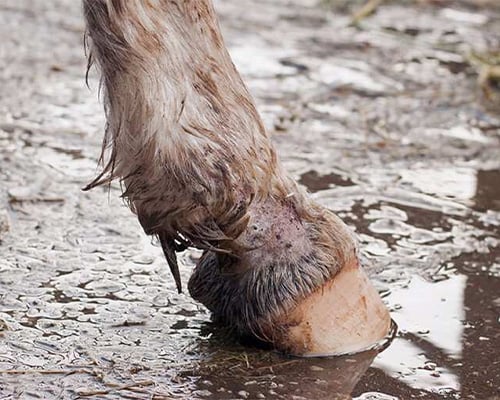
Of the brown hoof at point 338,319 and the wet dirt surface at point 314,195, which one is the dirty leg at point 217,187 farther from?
the wet dirt surface at point 314,195

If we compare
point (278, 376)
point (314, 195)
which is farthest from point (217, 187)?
point (314, 195)

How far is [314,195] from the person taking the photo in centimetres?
477

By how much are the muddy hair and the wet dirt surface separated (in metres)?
0.21

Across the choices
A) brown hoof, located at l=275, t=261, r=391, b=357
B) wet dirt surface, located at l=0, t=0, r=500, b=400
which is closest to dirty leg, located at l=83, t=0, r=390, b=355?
brown hoof, located at l=275, t=261, r=391, b=357

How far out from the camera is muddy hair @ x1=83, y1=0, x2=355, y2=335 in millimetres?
2975

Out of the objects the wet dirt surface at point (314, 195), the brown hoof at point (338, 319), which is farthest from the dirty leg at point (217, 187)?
the wet dirt surface at point (314, 195)

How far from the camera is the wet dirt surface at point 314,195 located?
3.18 meters

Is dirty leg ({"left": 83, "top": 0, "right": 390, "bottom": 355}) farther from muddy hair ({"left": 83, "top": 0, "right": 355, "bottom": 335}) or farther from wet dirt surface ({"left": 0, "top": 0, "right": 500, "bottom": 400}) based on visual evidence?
wet dirt surface ({"left": 0, "top": 0, "right": 500, "bottom": 400})

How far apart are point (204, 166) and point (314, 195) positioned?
176cm

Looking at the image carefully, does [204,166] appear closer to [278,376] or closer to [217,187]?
[217,187]

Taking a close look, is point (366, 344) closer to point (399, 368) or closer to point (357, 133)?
point (399, 368)

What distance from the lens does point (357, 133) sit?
5852mm

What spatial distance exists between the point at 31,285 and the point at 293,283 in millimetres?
870

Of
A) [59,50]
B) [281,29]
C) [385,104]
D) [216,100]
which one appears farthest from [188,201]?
[281,29]
